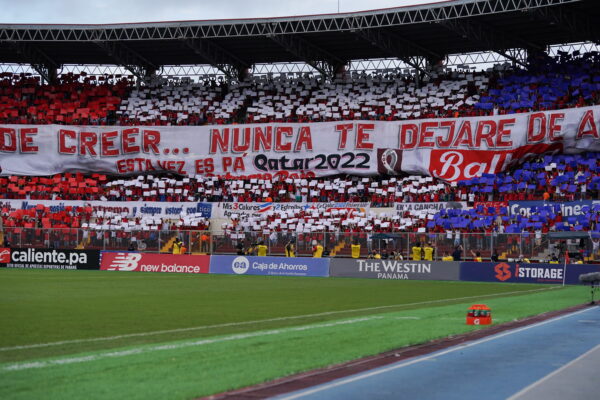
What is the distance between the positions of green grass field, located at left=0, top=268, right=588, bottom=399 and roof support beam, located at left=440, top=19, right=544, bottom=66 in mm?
30238

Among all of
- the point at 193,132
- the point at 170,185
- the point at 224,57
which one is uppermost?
the point at 224,57

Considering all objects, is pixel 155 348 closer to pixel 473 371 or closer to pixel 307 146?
pixel 473 371

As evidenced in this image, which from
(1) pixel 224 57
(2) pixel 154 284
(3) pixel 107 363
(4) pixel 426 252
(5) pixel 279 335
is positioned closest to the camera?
(3) pixel 107 363

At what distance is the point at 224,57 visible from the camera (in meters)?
68.0

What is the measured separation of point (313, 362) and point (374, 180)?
48177 millimetres

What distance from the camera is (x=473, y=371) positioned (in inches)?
424

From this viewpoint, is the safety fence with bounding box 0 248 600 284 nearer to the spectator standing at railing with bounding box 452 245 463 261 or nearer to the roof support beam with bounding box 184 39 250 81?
the spectator standing at railing with bounding box 452 245 463 261

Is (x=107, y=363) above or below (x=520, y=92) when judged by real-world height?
below

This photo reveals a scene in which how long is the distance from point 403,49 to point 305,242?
921 inches

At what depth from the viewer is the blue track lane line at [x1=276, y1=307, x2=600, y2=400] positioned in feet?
29.7

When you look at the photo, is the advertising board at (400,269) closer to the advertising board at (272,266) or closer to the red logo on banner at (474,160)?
the advertising board at (272,266)

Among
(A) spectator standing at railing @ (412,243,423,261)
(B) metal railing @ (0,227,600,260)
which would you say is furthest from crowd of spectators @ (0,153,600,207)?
(A) spectator standing at railing @ (412,243,423,261)

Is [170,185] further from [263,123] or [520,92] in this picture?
Answer: [520,92]

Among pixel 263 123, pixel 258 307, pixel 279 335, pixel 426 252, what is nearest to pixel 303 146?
pixel 263 123
